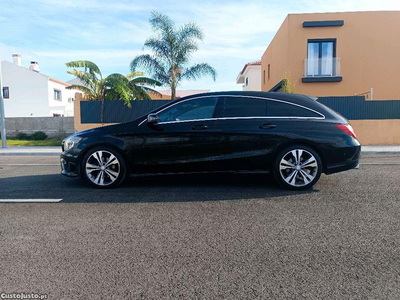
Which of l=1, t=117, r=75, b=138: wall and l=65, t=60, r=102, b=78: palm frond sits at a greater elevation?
l=65, t=60, r=102, b=78: palm frond

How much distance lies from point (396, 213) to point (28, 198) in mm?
5070

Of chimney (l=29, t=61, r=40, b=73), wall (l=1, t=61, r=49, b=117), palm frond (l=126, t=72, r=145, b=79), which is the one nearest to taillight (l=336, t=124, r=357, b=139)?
palm frond (l=126, t=72, r=145, b=79)

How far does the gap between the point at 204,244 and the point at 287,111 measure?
3.13 metres

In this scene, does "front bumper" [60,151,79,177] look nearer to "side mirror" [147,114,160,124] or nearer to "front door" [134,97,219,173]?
"front door" [134,97,219,173]

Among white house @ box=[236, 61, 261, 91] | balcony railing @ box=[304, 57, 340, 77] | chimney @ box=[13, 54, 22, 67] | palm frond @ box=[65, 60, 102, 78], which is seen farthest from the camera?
chimney @ box=[13, 54, 22, 67]

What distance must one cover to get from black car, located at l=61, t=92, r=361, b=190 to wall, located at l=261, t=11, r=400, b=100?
14.1 m

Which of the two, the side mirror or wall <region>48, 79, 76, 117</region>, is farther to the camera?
→ wall <region>48, 79, 76, 117</region>

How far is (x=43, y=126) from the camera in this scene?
20.8 m

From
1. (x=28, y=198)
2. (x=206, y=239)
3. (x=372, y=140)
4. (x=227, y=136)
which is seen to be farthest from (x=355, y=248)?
(x=372, y=140)

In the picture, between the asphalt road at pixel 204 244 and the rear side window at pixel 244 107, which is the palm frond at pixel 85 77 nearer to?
the asphalt road at pixel 204 244

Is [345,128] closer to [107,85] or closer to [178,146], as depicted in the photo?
[178,146]

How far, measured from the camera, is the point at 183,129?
17.9 ft

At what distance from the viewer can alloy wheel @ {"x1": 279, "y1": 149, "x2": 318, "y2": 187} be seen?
5312mm

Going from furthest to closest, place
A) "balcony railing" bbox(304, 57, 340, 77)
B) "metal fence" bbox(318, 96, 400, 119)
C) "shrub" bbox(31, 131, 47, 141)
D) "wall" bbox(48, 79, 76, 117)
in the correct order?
"wall" bbox(48, 79, 76, 117) → "shrub" bbox(31, 131, 47, 141) → "balcony railing" bbox(304, 57, 340, 77) → "metal fence" bbox(318, 96, 400, 119)
